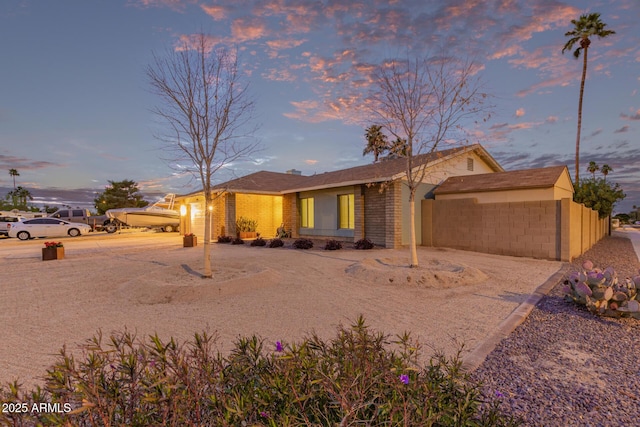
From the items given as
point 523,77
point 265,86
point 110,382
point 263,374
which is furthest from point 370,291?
point 523,77

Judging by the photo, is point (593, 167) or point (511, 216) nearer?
point (511, 216)

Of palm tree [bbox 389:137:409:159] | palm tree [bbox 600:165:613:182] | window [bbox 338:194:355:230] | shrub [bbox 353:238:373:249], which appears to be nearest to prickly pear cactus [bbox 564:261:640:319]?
palm tree [bbox 389:137:409:159]

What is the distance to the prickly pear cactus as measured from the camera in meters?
4.51

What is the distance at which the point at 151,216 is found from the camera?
23.7 metres

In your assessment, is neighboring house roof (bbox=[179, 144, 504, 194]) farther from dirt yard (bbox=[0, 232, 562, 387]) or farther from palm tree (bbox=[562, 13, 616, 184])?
palm tree (bbox=[562, 13, 616, 184])

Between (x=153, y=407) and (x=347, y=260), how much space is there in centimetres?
872

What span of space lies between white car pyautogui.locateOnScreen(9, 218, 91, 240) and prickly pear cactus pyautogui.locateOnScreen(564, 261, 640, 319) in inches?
1079

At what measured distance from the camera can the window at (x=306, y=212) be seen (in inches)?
708

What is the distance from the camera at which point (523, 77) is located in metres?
10.4

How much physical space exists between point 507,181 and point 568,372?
10903 millimetres

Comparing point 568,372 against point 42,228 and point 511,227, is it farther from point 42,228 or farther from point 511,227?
point 42,228

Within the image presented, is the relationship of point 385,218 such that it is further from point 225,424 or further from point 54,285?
point 225,424

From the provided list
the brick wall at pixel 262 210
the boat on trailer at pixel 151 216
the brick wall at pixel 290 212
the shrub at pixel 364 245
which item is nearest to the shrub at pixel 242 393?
the shrub at pixel 364 245

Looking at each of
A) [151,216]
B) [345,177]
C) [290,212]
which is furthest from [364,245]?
[151,216]
